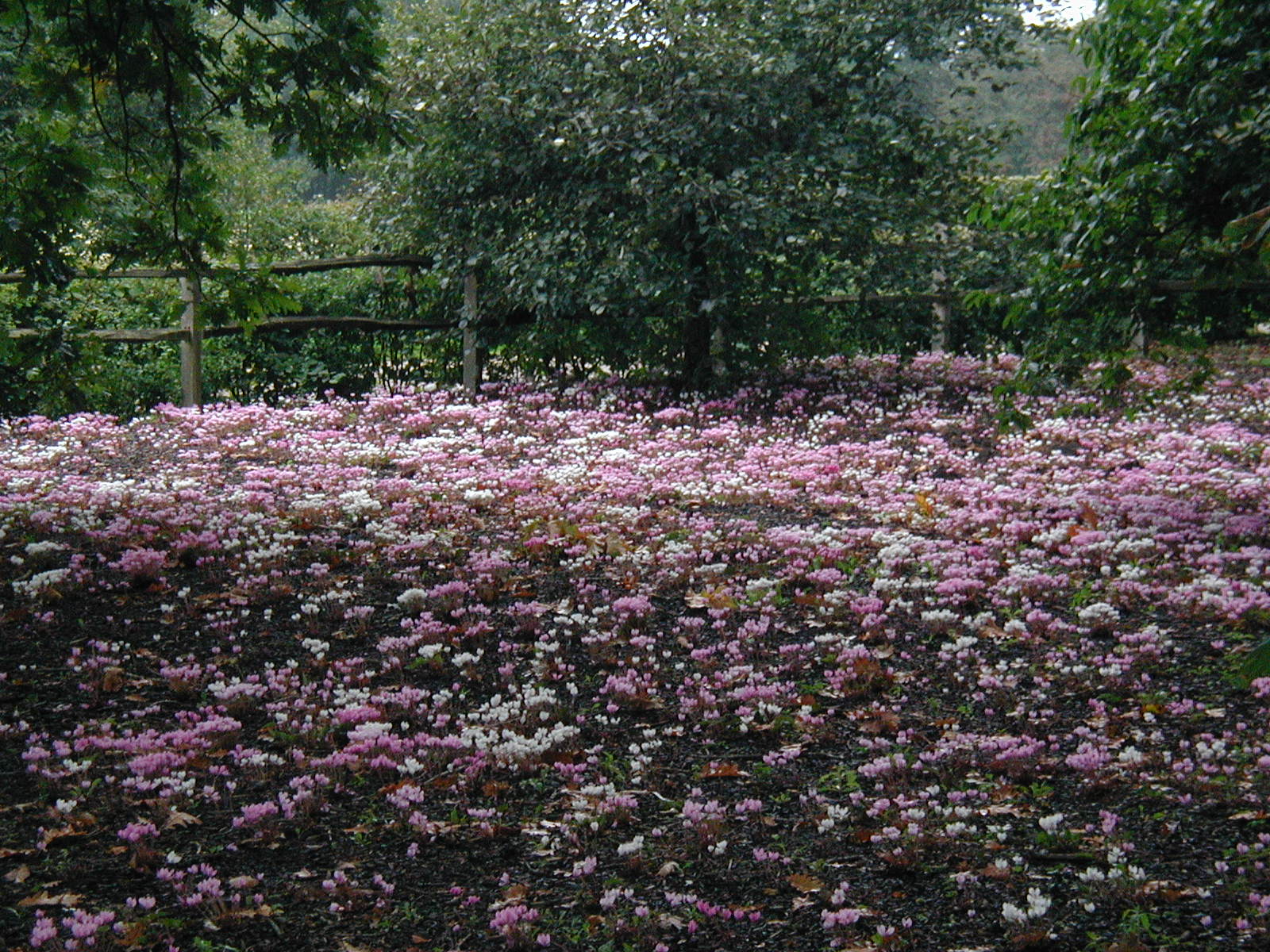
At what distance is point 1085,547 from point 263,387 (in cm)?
1067

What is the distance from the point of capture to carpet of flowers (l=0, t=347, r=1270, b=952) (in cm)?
356

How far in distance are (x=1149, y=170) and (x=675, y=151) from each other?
728 centimetres

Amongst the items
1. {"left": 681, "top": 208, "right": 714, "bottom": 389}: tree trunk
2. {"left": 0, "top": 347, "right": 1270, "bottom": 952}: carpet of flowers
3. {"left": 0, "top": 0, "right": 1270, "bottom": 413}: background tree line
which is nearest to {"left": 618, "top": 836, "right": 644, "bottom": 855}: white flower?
→ {"left": 0, "top": 347, "right": 1270, "bottom": 952}: carpet of flowers

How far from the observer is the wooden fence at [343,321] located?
12641mm

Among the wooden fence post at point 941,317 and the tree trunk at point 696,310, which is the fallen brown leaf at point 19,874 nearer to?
the tree trunk at point 696,310

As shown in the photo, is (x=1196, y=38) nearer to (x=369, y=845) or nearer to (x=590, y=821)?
(x=590, y=821)

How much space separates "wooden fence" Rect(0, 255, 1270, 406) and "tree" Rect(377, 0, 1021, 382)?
56cm

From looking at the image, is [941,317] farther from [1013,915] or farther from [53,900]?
[53,900]

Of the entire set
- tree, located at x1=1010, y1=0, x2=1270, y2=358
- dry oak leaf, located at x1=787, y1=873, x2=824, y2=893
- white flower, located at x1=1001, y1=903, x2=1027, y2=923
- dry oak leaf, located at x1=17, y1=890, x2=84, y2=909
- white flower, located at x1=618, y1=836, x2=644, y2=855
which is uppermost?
tree, located at x1=1010, y1=0, x2=1270, y2=358

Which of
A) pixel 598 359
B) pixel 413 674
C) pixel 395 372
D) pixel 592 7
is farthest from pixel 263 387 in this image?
pixel 413 674

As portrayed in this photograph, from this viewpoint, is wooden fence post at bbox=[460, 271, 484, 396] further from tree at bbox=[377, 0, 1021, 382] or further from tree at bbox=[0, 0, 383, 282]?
tree at bbox=[0, 0, 383, 282]

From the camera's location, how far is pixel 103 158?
7289mm

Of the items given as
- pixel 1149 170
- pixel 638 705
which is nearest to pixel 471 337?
pixel 1149 170

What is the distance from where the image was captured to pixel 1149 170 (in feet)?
21.7
